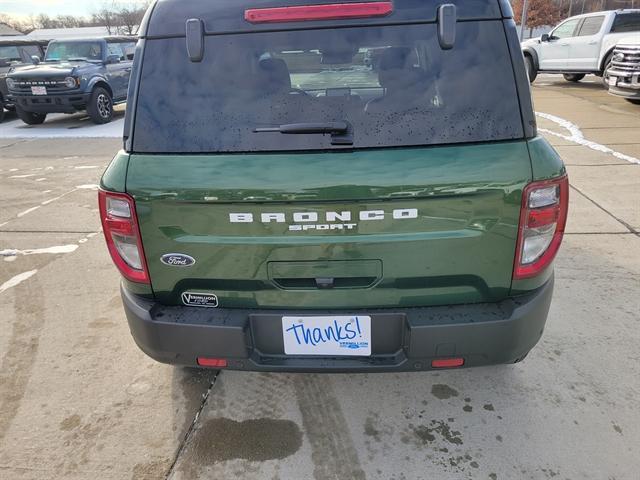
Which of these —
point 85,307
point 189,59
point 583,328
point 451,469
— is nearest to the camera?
point 189,59

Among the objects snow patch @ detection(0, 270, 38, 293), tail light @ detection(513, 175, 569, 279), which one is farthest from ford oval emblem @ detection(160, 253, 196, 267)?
snow patch @ detection(0, 270, 38, 293)

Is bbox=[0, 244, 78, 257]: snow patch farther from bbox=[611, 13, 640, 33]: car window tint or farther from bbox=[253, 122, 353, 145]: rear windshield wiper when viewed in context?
bbox=[611, 13, 640, 33]: car window tint

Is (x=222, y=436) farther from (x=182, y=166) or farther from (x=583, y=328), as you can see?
(x=583, y=328)

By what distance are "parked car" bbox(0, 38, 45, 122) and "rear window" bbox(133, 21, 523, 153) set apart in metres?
12.4

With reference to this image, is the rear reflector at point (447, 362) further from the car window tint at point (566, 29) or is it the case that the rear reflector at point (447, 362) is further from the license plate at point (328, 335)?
the car window tint at point (566, 29)

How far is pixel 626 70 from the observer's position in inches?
400

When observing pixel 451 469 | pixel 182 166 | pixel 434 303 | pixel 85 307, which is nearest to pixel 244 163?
pixel 182 166

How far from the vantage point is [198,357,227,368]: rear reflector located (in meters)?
2.00

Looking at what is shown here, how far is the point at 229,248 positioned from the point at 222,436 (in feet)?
3.28

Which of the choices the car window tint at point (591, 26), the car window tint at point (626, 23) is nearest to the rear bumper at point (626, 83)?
the car window tint at point (626, 23)

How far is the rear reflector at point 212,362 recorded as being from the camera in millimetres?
2004

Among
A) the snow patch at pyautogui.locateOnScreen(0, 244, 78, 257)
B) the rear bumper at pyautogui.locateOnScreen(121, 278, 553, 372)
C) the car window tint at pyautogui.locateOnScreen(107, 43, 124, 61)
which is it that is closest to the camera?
the rear bumper at pyautogui.locateOnScreen(121, 278, 553, 372)

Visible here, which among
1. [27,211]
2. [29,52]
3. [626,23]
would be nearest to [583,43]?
[626,23]

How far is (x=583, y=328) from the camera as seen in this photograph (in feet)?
9.86
